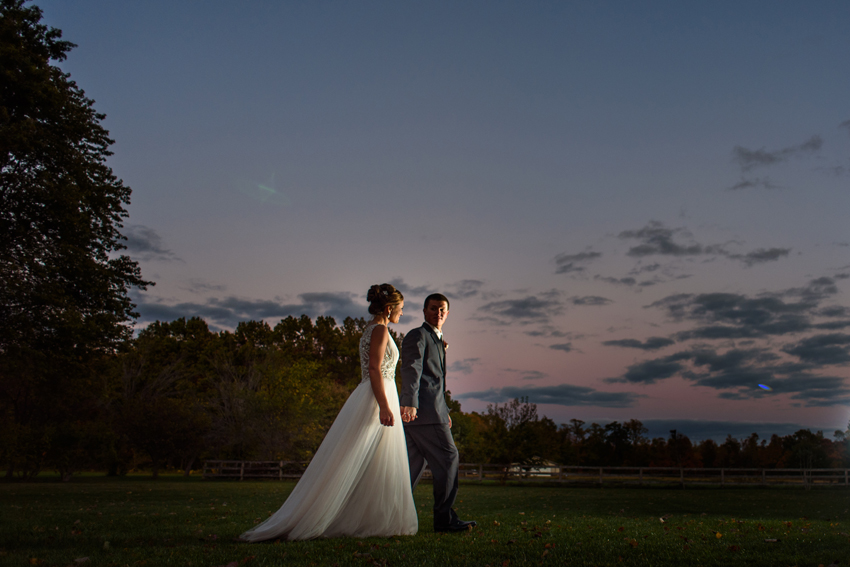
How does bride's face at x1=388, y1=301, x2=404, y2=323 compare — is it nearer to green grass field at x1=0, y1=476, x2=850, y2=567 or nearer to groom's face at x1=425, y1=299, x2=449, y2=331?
groom's face at x1=425, y1=299, x2=449, y2=331

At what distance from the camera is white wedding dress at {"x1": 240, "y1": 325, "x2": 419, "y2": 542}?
5754 mm

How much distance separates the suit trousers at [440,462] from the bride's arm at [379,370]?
1.49 ft

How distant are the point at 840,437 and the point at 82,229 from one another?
72.9 meters

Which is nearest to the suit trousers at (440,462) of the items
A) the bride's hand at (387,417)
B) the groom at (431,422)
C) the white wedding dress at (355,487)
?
the groom at (431,422)

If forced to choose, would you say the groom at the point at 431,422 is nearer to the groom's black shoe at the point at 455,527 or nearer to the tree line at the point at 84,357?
the groom's black shoe at the point at 455,527

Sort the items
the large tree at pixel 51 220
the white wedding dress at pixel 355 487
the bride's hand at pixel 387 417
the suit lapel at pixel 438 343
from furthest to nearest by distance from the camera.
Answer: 1. the large tree at pixel 51 220
2. the suit lapel at pixel 438 343
3. the bride's hand at pixel 387 417
4. the white wedding dress at pixel 355 487

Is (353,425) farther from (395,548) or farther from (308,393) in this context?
(308,393)

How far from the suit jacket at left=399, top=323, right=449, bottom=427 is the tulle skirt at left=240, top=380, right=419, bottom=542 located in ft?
0.96

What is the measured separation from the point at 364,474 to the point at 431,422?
0.86 meters

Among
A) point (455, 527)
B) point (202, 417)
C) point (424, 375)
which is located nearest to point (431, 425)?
point (424, 375)

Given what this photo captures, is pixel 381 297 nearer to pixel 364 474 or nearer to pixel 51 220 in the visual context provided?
pixel 364 474

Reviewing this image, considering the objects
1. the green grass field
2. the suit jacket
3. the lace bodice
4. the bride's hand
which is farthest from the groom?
the green grass field

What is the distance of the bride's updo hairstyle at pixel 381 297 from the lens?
636 cm

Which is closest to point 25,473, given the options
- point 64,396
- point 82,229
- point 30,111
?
point 64,396
